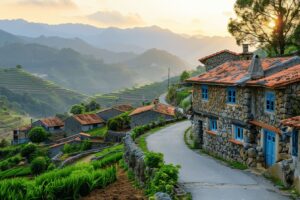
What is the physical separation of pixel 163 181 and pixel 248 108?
9.24 metres

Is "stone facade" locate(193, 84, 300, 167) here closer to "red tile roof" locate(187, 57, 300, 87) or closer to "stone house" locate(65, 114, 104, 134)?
"red tile roof" locate(187, 57, 300, 87)

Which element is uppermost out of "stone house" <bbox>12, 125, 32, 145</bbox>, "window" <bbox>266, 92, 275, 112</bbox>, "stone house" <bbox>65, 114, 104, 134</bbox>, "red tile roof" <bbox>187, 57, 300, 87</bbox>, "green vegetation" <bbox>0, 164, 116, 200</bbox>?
"red tile roof" <bbox>187, 57, 300, 87</bbox>

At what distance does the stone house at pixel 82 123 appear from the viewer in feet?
254

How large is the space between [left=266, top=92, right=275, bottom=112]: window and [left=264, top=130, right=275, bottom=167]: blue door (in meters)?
1.19

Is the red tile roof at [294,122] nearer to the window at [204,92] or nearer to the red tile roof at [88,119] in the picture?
the window at [204,92]

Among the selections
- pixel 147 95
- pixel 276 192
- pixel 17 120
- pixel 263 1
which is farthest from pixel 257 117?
pixel 147 95

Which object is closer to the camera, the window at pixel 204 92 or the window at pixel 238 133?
the window at pixel 238 133

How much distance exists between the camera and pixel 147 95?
167 metres

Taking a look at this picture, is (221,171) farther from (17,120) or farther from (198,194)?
(17,120)

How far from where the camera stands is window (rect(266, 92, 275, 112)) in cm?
1817

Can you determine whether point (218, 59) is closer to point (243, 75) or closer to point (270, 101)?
point (243, 75)

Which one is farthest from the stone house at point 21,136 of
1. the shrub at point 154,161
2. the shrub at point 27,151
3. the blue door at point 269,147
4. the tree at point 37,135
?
the shrub at point 154,161

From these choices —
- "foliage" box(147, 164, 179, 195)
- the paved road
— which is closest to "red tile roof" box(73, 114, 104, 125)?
the paved road

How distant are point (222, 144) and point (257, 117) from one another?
13.3 ft
